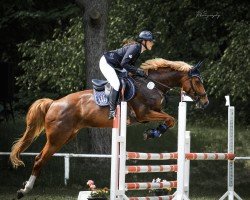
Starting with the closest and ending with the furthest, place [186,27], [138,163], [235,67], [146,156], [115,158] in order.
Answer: [115,158] → [146,156] → [138,163] → [235,67] → [186,27]

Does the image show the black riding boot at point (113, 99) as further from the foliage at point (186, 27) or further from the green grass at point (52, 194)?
the foliage at point (186, 27)

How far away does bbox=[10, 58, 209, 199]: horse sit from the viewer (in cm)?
1162

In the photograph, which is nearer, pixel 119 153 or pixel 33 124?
pixel 119 153

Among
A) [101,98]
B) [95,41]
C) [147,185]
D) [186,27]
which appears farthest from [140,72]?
[186,27]

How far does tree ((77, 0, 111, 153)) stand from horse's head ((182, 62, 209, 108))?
15.1 ft

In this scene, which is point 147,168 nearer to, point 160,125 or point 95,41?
point 160,125

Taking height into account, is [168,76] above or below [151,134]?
above

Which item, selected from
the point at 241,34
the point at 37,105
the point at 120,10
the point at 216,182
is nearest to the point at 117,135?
the point at 37,105

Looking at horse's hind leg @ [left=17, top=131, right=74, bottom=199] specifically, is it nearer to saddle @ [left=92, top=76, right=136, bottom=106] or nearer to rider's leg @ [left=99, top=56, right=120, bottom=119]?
saddle @ [left=92, top=76, right=136, bottom=106]

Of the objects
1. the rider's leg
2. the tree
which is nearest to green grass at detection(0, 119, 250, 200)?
the tree

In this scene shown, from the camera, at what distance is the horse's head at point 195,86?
38.4ft

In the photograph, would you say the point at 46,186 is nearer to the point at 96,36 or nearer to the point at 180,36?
the point at 96,36

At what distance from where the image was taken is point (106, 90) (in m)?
11.9

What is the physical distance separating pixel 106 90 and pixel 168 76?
3.19 ft
